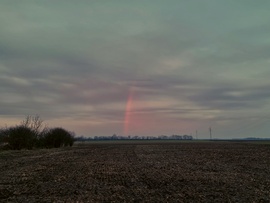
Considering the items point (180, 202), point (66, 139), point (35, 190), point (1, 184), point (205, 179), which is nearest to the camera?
point (180, 202)

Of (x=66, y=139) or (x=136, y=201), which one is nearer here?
(x=136, y=201)

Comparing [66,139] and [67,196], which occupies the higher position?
[66,139]

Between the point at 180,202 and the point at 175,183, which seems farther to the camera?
the point at 175,183

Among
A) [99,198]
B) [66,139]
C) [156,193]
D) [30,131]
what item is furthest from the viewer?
[66,139]

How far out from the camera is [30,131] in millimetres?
70938

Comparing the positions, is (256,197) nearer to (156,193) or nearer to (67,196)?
(156,193)

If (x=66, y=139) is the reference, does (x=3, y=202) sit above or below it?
below

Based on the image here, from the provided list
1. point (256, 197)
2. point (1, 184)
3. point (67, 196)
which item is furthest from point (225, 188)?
point (1, 184)

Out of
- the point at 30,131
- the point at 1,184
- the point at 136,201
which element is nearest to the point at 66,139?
the point at 30,131

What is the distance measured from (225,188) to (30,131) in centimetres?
5840

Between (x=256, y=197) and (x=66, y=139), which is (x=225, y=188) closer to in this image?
(x=256, y=197)

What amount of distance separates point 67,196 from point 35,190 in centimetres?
278

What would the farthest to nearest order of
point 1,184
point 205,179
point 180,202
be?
point 205,179
point 1,184
point 180,202

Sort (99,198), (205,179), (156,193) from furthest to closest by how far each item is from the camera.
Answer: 1. (205,179)
2. (156,193)
3. (99,198)
